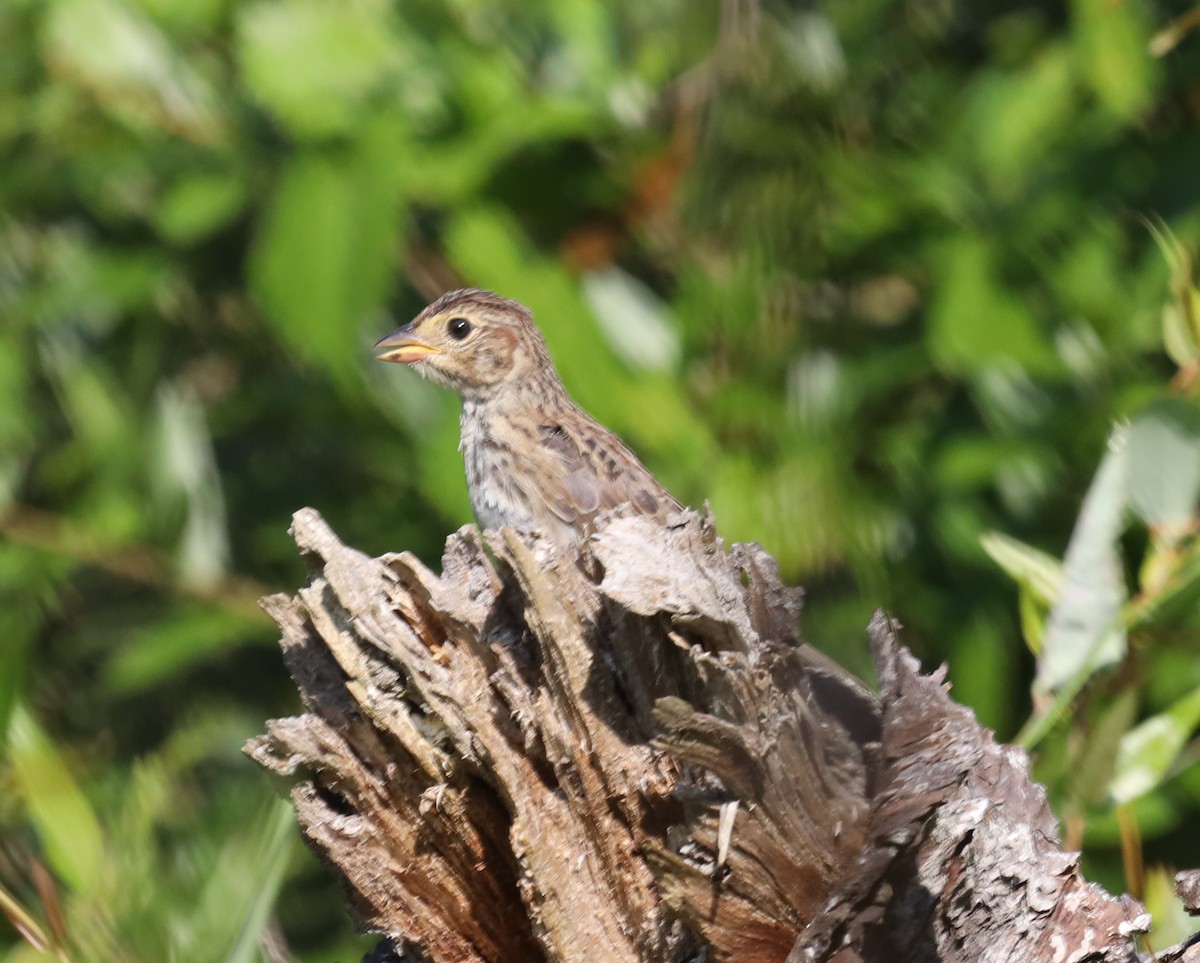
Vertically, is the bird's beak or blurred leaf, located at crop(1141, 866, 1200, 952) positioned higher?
the bird's beak

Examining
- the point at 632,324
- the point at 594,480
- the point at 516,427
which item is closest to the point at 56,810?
the point at 594,480

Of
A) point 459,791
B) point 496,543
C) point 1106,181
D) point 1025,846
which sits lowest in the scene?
point 1025,846

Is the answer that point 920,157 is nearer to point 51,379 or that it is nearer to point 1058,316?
point 1058,316

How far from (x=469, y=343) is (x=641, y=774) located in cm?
297

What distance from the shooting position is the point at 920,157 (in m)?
5.81

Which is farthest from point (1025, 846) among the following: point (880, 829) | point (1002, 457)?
point (1002, 457)

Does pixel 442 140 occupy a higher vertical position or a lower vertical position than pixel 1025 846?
higher

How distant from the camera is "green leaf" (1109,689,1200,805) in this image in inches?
120

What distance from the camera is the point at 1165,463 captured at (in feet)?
9.83

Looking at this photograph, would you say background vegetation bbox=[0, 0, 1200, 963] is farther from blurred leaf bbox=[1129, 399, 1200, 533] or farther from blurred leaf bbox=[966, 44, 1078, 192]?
blurred leaf bbox=[1129, 399, 1200, 533]

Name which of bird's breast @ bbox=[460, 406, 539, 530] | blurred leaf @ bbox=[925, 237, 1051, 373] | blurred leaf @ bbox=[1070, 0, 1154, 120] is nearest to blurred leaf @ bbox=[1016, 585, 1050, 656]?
bird's breast @ bbox=[460, 406, 539, 530]

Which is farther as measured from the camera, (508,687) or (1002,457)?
(1002,457)

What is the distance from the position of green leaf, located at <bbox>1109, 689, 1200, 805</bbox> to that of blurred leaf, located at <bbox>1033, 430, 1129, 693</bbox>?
0.15 m

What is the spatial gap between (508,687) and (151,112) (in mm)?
4058
